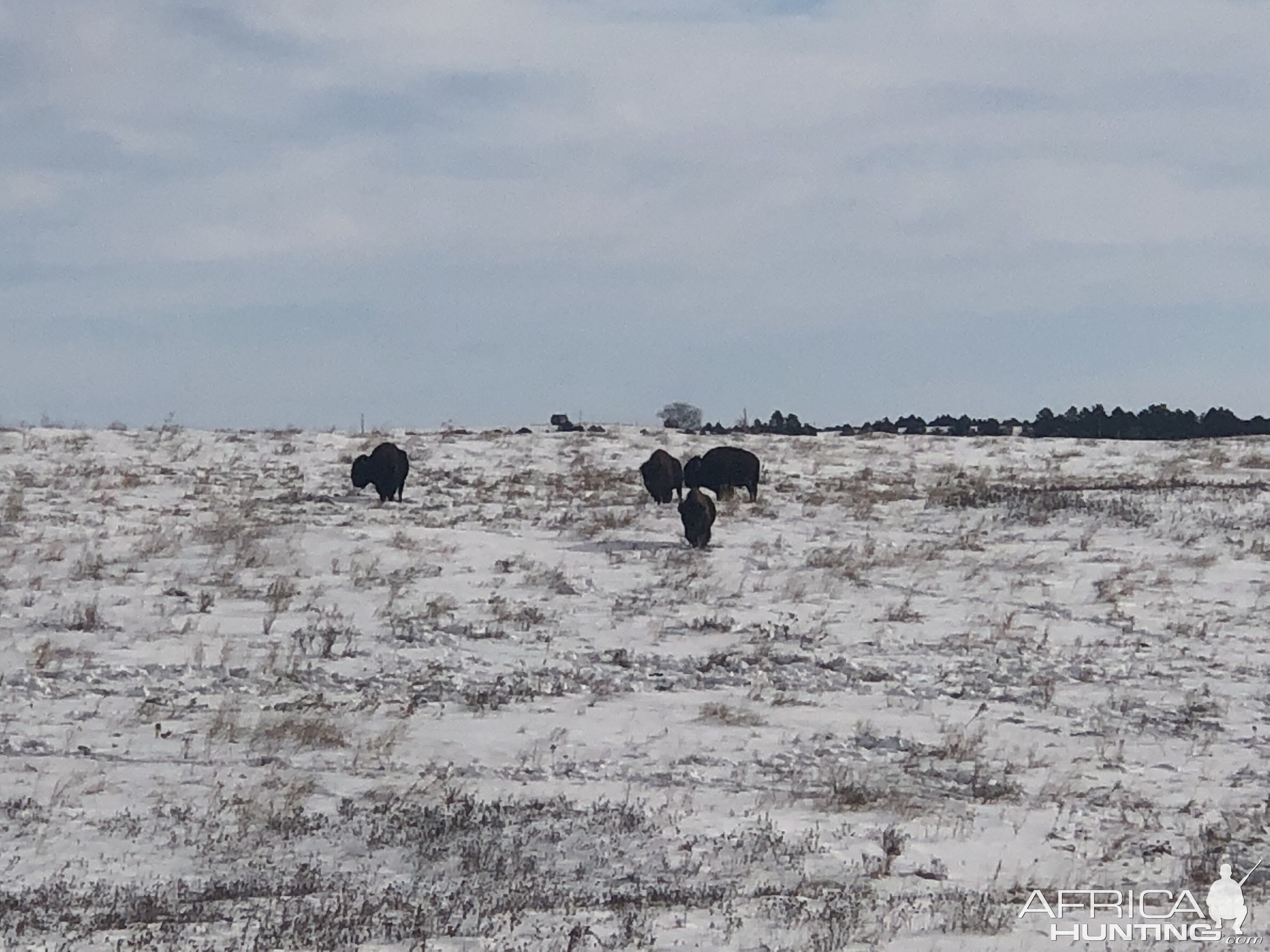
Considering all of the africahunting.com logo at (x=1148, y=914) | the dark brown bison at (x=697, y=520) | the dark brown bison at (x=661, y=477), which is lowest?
the africahunting.com logo at (x=1148, y=914)

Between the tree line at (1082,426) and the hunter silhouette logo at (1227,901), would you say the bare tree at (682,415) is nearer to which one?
the tree line at (1082,426)

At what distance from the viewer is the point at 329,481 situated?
25344mm

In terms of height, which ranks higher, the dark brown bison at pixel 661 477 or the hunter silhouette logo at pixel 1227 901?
the dark brown bison at pixel 661 477

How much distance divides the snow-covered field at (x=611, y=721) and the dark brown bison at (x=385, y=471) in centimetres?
132

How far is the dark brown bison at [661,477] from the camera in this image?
23312 mm

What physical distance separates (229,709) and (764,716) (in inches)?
165

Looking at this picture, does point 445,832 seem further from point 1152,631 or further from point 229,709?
point 1152,631

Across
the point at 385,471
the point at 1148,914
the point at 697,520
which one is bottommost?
the point at 1148,914

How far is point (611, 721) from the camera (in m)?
10.8

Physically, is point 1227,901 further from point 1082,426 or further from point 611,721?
point 1082,426

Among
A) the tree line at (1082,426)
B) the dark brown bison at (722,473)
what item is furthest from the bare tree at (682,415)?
the dark brown bison at (722,473)

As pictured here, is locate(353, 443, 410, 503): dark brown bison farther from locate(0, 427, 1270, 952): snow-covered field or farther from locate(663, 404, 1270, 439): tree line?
locate(663, 404, 1270, 439): tree line

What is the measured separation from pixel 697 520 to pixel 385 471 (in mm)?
6538

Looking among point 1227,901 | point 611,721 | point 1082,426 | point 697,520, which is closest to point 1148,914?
point 1227,901
